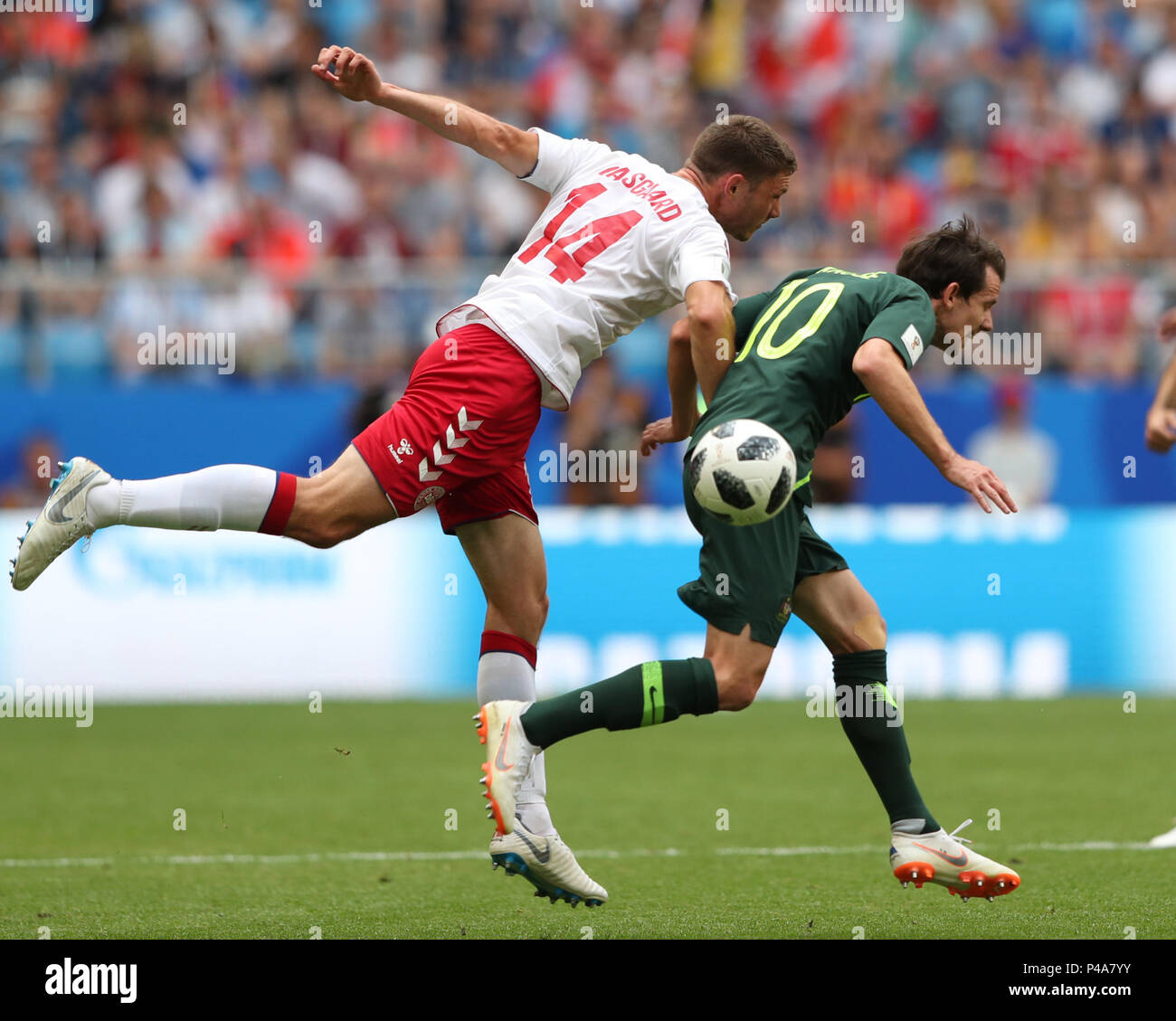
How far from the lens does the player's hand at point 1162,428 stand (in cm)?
666

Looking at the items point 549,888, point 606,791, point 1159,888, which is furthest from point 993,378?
point 549,888

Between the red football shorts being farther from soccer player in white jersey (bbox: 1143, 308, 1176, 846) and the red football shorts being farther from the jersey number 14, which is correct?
soccer player in white jersey (bbox: 1143, 308, 1176, 846)

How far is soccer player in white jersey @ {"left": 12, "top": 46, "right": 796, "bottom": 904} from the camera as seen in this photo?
17.5 ft

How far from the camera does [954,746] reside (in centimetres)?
968

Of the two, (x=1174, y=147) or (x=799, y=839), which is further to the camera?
(x=1174, y=147)

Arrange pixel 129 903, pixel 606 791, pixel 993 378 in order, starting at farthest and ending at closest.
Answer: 1. pixel 993 378
2. pixel 606 791
3. pixel 129 903

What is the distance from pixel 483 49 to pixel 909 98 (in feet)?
13.5

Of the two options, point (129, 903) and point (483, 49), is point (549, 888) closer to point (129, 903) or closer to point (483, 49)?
point (129, 903)

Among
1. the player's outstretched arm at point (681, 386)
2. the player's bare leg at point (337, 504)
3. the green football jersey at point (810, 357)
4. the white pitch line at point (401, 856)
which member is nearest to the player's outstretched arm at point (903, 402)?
the green football jersey at point (810, 357)

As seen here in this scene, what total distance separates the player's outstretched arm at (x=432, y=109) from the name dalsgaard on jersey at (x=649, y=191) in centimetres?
28

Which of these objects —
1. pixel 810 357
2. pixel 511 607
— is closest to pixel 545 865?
pixel 511 607

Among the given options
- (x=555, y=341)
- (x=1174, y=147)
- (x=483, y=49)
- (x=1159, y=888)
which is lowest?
(x=1159, y=888)

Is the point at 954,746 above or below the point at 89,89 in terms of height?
below

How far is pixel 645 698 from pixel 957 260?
5.68 feet
